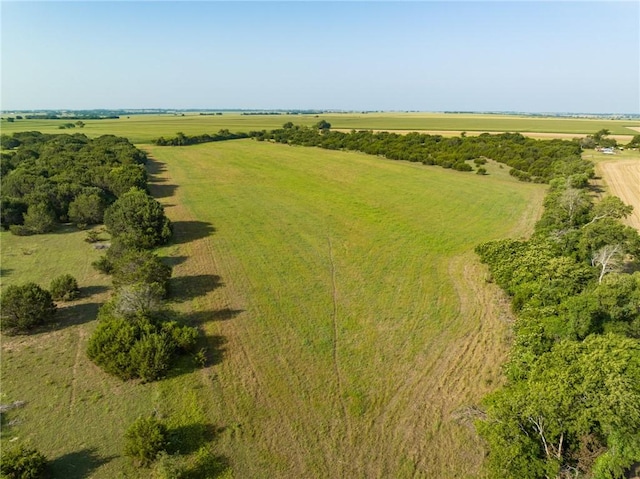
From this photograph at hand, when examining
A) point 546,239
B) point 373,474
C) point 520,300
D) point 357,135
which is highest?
point 357,135

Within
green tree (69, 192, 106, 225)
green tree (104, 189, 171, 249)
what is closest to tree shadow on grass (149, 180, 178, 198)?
green tree (69, 192, 106, 225)

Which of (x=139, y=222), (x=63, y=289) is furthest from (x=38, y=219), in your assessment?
(x=63, y=289)

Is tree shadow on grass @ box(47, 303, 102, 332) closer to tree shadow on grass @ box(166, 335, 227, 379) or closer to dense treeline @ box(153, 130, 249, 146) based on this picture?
tree shadow on grass @ box(166, 335, 227, 379)

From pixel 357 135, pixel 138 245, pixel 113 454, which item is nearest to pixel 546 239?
pixel 113 454

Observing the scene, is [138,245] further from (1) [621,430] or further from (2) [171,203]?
(1) [621,430]

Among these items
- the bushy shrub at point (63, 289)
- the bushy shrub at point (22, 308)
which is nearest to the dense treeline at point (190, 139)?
the bushy shrub at point (63, 289)

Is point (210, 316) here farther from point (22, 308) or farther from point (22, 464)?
point (22, 464)
